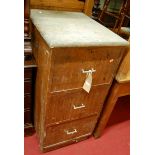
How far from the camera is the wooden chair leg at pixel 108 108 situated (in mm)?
1252

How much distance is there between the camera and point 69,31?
0.96m

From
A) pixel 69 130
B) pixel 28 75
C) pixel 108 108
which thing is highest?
pixel 28 75

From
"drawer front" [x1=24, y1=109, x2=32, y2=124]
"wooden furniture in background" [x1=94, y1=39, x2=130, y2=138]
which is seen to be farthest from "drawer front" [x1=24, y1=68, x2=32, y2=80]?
"wooden furniture in background" [x1=94, y1=39, x2=130, y2=138]

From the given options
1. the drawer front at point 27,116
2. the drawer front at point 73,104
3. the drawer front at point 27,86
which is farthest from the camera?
the drawer front at point 27,116

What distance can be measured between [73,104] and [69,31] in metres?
0.42

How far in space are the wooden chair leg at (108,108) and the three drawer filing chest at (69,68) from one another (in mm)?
77

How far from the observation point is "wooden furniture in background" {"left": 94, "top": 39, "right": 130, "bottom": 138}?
1.14 metres

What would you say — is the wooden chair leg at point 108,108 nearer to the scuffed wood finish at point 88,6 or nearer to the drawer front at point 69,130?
the drawer front at point 69,130

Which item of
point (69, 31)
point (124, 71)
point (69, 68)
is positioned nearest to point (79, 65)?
point (69, 68)

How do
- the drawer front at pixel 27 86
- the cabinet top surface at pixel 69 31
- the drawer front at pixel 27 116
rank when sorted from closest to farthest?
the cabinet top surface at pixel 69 31
the drawer front at pixel 27 86
the drawer front at pixel 27 116

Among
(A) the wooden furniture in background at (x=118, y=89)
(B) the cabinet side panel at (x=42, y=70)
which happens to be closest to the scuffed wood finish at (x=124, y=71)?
(A) the wooden furniture in background at (x=118, y=89)

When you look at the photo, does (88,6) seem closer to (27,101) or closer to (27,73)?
(27,73)
